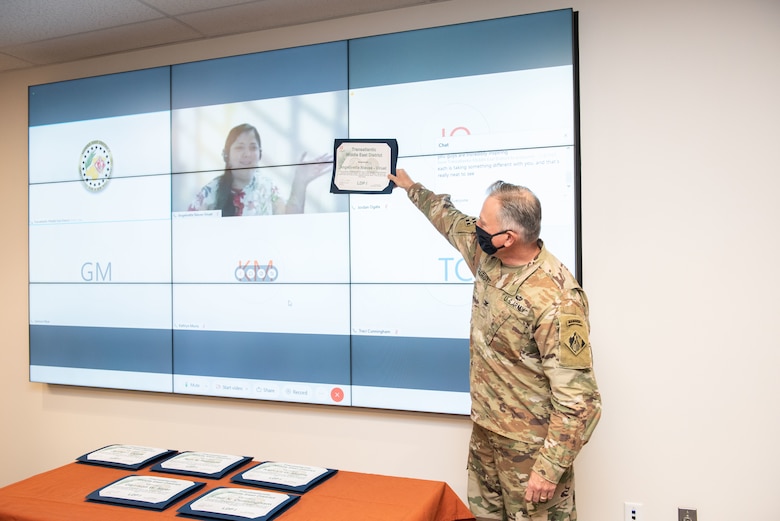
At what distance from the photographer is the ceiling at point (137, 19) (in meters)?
2.85

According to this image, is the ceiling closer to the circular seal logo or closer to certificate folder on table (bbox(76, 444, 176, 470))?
the circular seal logo

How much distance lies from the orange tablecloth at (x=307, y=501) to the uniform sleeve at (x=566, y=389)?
0.37 metres

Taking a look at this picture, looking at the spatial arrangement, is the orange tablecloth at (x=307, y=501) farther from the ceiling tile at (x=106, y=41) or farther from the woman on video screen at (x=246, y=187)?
the ceiling tile at (x=106, y=41)

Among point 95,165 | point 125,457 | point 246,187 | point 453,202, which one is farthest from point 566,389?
point 95,165

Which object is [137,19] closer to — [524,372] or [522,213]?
[522,213]

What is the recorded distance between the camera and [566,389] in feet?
5.89

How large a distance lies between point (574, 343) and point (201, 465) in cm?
132

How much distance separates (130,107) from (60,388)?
1799 mm

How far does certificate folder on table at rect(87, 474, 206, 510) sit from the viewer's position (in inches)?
66.1

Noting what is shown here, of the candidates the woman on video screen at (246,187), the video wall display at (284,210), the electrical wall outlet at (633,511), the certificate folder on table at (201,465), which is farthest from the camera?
the woman on video screen at (246,187)

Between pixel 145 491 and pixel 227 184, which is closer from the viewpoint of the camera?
pixel 145 491

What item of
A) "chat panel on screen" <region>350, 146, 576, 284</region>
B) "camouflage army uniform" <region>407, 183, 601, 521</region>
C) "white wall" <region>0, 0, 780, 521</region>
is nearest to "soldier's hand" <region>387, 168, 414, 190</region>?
"chat panel on screen" <region>350, 146, 576, 284</region>

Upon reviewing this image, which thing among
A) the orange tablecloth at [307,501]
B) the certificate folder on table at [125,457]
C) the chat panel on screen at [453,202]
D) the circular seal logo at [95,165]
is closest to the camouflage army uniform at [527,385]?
the orange tablecloth at [307,501]

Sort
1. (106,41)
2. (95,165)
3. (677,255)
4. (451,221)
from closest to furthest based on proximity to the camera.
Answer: (451,221) → (677,255) → (106,41) → (95,165)
